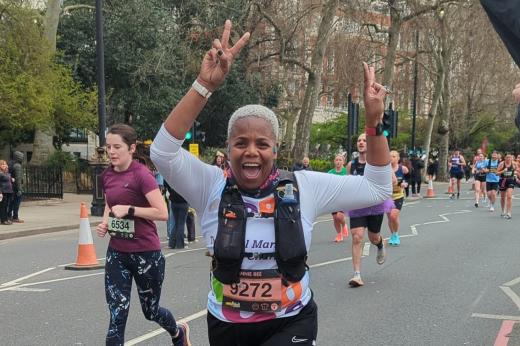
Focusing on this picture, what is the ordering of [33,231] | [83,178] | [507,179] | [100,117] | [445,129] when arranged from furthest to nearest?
[445,129], [83,178], [100,117], [507,179], [33,231]

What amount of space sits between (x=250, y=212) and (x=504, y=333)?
3.96m

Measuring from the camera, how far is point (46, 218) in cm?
1744

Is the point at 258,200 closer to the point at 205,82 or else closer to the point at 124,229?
the point at 205,82

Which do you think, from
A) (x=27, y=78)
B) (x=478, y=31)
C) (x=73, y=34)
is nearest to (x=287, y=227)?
(x=27, y=78)

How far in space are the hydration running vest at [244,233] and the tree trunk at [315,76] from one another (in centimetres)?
2239

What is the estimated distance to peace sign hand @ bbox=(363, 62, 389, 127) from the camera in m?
2.73

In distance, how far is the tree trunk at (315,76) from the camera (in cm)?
2480

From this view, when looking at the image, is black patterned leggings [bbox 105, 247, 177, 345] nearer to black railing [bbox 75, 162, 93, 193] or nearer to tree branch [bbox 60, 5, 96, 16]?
black railing [bbox 75, 162, 93, 193]

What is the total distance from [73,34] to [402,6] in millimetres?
15837

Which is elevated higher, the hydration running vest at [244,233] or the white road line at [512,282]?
the hydration running vest at [244,233]

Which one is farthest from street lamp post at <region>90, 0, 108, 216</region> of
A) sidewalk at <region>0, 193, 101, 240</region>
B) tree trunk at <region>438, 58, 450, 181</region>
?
tree trunk at <region>438, 58, 450, 181</region>

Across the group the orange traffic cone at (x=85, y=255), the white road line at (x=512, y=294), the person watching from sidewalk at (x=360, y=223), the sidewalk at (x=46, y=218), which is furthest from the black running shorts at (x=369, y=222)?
the sidewalk at (x=46, y=218)

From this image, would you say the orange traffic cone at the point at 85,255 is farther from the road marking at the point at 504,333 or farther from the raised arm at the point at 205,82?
the raised arm at the point at 205,82

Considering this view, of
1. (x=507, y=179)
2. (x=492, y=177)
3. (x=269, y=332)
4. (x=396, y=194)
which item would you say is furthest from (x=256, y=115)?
(x=492, y=177)
